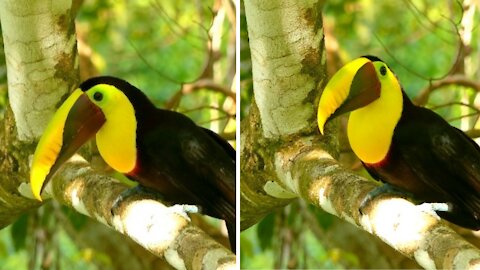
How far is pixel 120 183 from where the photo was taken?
2041 millimetres

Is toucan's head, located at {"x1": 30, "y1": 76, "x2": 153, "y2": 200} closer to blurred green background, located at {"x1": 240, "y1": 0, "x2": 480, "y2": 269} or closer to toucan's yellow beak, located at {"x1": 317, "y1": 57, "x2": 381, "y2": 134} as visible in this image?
blurred green background, located at {"x1": 240, "y1": 0, "x2": 480, "y2": 269}

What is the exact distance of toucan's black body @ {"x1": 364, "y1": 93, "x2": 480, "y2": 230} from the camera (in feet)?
6.23

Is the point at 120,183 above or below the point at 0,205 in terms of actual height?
above

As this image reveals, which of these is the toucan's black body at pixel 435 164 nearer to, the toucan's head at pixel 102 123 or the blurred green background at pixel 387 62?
the blurred green background at pixel 387 62

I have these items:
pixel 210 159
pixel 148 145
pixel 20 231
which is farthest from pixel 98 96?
pixel 20 231

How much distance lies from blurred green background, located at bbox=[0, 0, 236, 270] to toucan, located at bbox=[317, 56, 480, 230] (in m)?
0.29

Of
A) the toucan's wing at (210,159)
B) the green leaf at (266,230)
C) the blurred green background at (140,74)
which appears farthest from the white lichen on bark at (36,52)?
the green leaf at (266,230)

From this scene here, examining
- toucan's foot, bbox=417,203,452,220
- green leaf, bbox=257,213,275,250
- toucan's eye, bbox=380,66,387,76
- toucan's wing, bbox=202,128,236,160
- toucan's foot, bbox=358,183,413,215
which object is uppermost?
toucan's eye, bbox=380,66,387,76

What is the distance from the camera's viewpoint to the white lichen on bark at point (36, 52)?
6.92ft

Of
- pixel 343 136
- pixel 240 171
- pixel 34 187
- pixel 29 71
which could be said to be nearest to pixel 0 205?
pixel 34 187

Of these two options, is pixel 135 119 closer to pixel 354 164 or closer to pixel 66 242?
pixel 66 242

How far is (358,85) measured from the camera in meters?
1.97

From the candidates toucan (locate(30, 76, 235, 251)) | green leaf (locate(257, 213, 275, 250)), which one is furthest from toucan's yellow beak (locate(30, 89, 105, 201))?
green leaf (locate(257, 213, 275, 250))

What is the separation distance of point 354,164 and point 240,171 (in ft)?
1.00
